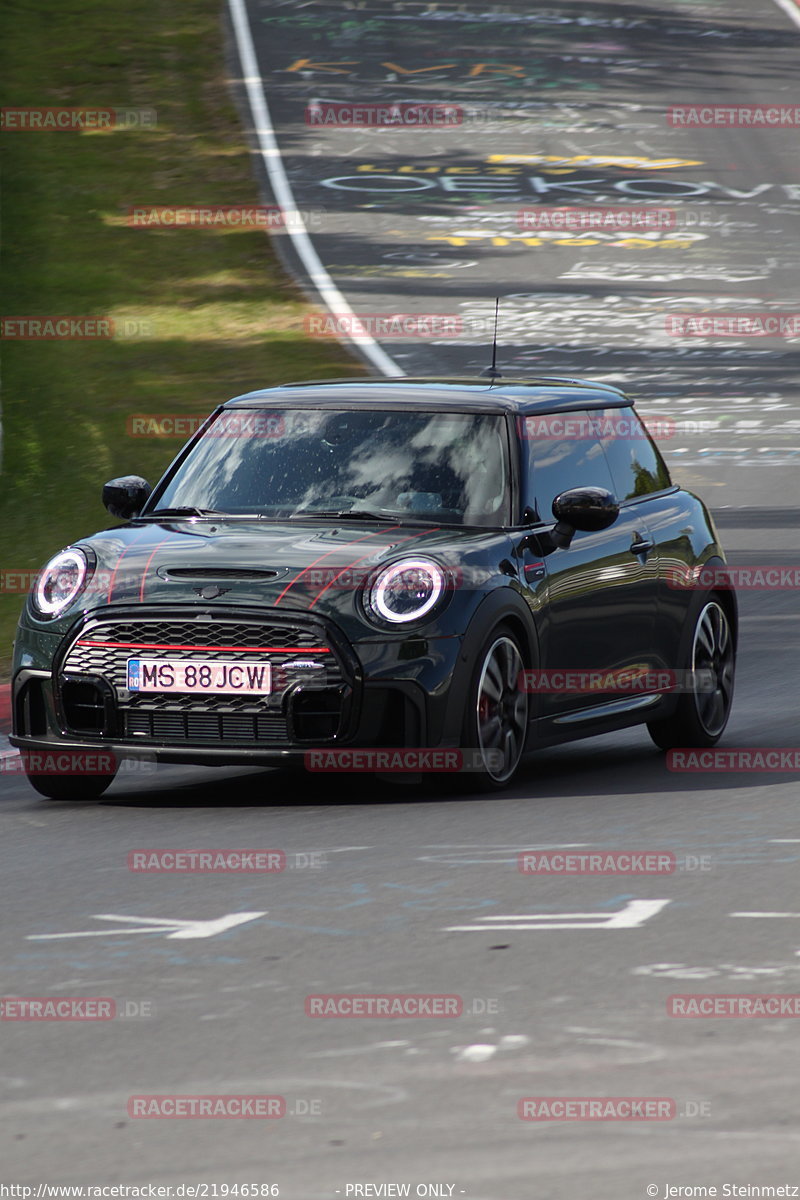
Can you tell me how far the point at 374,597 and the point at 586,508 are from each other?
121cm

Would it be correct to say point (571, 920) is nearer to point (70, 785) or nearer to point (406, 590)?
point (406, 590)

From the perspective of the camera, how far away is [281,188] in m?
32.6

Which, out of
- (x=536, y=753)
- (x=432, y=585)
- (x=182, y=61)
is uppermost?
(x=182, y=61)

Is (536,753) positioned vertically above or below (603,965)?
below

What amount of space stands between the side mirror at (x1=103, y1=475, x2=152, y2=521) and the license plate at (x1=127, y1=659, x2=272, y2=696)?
1283 mm

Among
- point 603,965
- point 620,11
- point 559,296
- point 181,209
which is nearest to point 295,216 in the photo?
point 181,209

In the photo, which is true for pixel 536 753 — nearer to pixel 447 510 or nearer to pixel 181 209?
pixel 447 510

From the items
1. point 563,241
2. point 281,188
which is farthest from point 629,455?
A: point 281,188

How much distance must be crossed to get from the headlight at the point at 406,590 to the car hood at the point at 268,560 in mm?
59

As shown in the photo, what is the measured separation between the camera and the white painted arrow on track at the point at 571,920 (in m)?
6.70

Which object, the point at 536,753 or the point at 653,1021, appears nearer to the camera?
the point at 653,1021

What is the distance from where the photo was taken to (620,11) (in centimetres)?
4525

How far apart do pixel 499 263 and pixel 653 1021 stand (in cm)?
2497

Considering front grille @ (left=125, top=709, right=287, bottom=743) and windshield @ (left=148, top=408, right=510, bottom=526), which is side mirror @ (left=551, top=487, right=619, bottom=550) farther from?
front grille @ (left=125, top=709, right=287, bottom=743)
